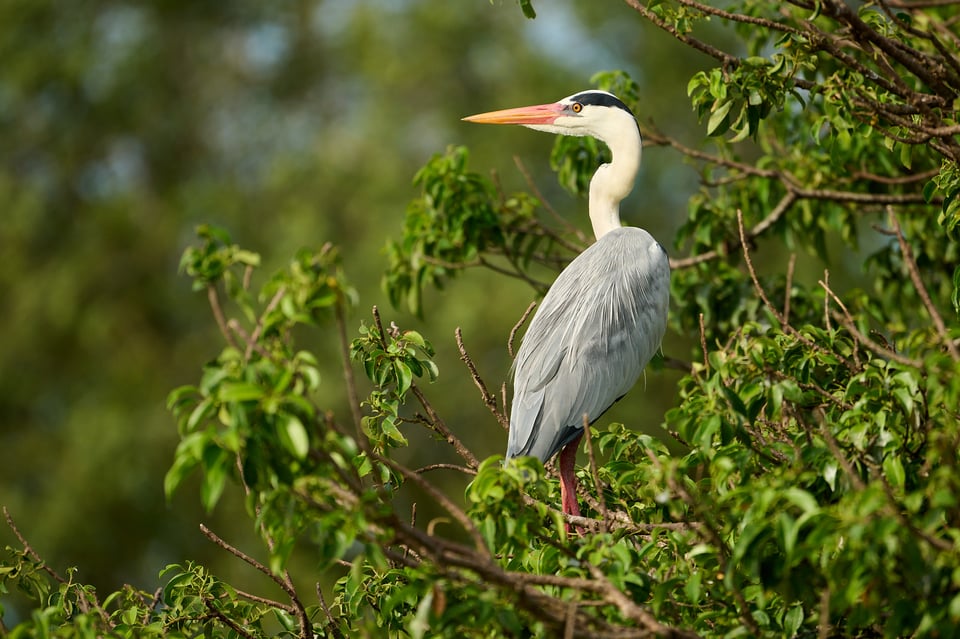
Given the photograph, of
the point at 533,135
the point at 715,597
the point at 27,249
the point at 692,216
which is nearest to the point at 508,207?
the point at 692,216

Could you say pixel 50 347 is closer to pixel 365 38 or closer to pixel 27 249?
pixel 27 249

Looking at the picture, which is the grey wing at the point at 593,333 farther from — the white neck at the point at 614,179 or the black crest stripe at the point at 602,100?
the black crest stripe at the point at 602,100

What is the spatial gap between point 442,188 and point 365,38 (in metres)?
13.4

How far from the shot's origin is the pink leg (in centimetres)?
439

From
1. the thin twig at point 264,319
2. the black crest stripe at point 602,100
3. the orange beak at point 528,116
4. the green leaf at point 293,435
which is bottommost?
the orange beak at point 528,116

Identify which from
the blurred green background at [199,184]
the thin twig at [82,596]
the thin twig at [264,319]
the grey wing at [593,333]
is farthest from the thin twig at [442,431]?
the blurred green background at [199,184]

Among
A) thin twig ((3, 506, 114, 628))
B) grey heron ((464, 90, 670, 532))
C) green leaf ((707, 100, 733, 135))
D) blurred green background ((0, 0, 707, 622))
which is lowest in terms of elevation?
blurred green background ((0, 0, 707, 622))

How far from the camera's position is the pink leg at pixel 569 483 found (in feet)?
14.4

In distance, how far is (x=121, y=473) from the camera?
15.7 metres

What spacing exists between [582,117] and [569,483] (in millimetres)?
1948

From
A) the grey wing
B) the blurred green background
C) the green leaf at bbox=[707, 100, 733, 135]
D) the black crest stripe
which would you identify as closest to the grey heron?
the grey wing

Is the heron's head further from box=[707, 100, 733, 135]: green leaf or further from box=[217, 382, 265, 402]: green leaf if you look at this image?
box=[217, 382, 265, 402]: green leaf

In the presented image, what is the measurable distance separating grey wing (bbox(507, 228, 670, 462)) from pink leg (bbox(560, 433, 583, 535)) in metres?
0.05

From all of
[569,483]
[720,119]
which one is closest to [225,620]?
[569,483]
